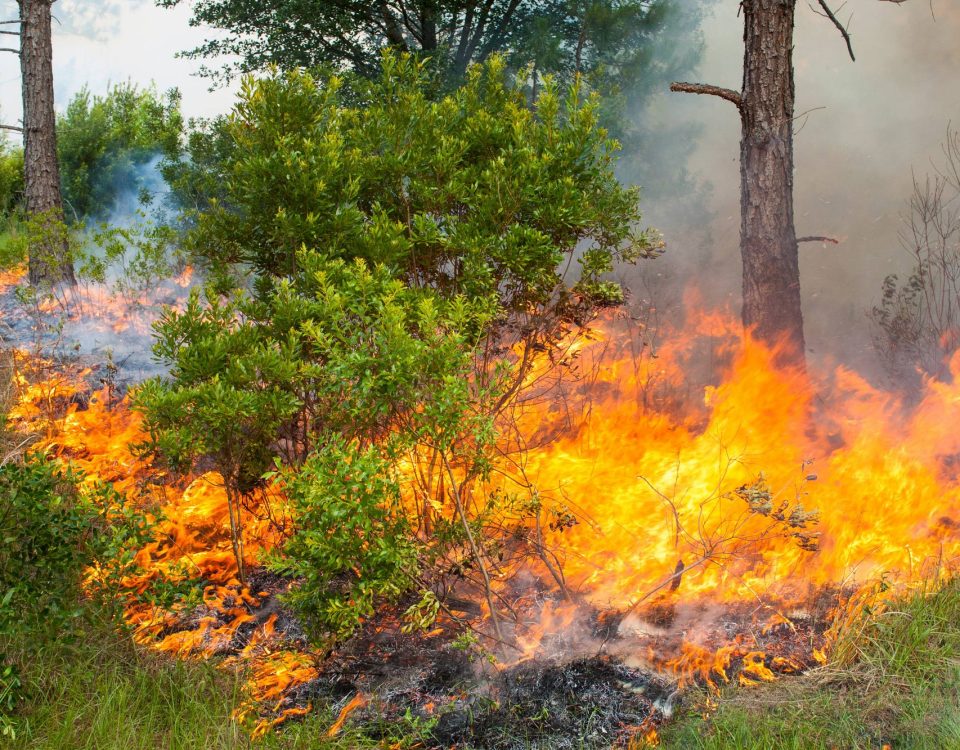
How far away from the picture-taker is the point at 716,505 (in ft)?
17.5

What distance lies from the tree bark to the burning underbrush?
422cm

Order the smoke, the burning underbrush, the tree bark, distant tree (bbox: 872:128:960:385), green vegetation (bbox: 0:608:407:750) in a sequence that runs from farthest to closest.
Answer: the smoke, the tree bark, distant tree (bbox: 872:128:960:385), the burning underbrush, green vegetation (bbox: 0:608:407:750)

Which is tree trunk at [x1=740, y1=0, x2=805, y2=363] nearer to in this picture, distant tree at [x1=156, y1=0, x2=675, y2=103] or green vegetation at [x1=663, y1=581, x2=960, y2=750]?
green vegetation at [x1=663, y1=581, x2=960, y2=750]

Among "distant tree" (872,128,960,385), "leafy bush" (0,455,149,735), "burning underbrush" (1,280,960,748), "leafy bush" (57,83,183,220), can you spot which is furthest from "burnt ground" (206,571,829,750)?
"leafy bush" (57,83,183,220)

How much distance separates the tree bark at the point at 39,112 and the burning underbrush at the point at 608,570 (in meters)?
4.22

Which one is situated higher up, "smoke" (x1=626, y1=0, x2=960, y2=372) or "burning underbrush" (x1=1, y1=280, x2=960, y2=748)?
"smoke" (x1=626, y1=0, x2=960, y2=372)

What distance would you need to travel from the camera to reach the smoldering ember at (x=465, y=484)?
3967mm

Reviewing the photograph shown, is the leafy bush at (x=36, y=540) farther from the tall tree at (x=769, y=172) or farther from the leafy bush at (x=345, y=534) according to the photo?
the tall tree at (x=769, y=172)

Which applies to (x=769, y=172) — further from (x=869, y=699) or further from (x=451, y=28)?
(x=451, y=28)

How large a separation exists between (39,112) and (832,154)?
11.2m

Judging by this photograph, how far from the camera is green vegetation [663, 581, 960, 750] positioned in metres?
3.65

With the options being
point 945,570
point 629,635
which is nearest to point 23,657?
point 629,635

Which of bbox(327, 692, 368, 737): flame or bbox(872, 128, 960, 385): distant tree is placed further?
bbox(872, 128, 960, 385): distant tree

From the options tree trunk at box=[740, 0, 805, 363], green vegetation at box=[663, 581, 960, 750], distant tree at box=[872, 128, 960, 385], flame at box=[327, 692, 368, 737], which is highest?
tree trunk at box=[740, 0, 805, 363]
